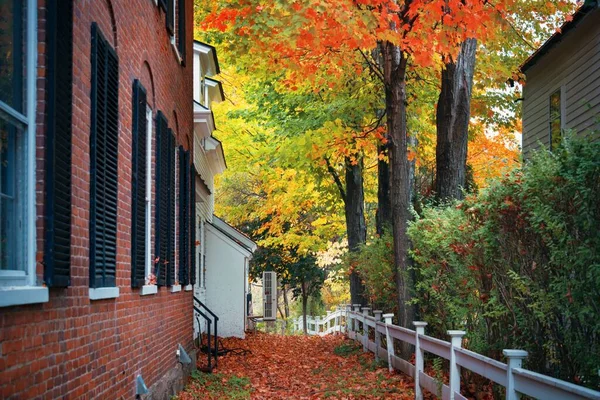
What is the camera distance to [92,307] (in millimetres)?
7309

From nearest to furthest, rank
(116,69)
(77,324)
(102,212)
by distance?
(77,324) → (102,212) → (116,69)

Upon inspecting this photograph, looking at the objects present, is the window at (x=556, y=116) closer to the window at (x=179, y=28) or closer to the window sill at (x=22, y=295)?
the window at (x=179, y=28)

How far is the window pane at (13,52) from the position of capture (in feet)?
16.3

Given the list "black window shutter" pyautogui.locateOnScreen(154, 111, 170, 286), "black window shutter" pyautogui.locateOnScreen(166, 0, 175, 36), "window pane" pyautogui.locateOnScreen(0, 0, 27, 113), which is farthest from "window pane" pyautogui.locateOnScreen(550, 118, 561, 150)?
"window pane" pyautogui.locateOnScreen(0, 0, 27, 113)

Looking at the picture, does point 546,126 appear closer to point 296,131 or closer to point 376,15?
point 296,131

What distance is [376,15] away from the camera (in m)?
14.1

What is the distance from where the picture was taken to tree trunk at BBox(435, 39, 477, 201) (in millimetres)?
16016

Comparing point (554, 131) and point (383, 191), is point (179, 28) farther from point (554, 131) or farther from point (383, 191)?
point (554, 131)

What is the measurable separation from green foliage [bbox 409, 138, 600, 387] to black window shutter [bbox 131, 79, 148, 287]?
3898mm

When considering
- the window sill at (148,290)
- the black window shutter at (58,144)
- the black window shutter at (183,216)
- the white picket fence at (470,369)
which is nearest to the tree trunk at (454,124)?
the white picket fence at (470,369)

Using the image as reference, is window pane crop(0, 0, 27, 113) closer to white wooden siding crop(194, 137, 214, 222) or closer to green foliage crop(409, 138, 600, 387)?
green foliage crop(409, 138, 600, 387)

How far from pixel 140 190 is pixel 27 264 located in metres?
5.37

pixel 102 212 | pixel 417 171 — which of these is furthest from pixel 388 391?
pixel 417 171

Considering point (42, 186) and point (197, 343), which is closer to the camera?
point (42, 186)
